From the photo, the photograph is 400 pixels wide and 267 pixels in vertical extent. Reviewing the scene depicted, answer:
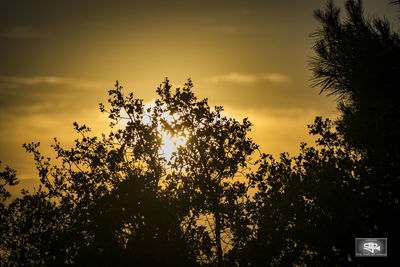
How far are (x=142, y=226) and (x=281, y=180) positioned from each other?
259 inches

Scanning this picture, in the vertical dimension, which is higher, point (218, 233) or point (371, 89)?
point (371, 89)

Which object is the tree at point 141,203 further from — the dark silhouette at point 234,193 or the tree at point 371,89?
the tree at point 371,89

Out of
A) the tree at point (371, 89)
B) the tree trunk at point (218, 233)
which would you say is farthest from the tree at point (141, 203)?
the tree at point (371, 89)

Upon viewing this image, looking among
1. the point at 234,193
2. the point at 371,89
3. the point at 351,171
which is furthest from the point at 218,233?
the point at 371,89

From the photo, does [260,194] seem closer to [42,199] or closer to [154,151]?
[154,151]

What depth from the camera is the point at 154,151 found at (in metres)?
15.2

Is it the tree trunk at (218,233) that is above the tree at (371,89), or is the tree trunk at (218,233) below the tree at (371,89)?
below

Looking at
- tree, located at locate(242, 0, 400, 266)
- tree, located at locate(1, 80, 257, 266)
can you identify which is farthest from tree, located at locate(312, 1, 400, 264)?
tree, located at locate(1, 80, 257, 266)

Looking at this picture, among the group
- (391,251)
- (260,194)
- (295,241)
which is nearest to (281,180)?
(260,194)

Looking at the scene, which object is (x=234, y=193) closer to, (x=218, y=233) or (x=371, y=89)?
(x=218, y=233)

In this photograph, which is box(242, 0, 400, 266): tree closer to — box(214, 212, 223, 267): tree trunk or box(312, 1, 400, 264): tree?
box(312, 1, 400, 264): tree

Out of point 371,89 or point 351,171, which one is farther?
point 351,171

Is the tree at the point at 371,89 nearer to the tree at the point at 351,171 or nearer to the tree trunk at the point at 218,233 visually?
the tree at the point at 351,171

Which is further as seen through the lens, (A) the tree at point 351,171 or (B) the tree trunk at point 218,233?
(B) the tree trunk at point 218,233
